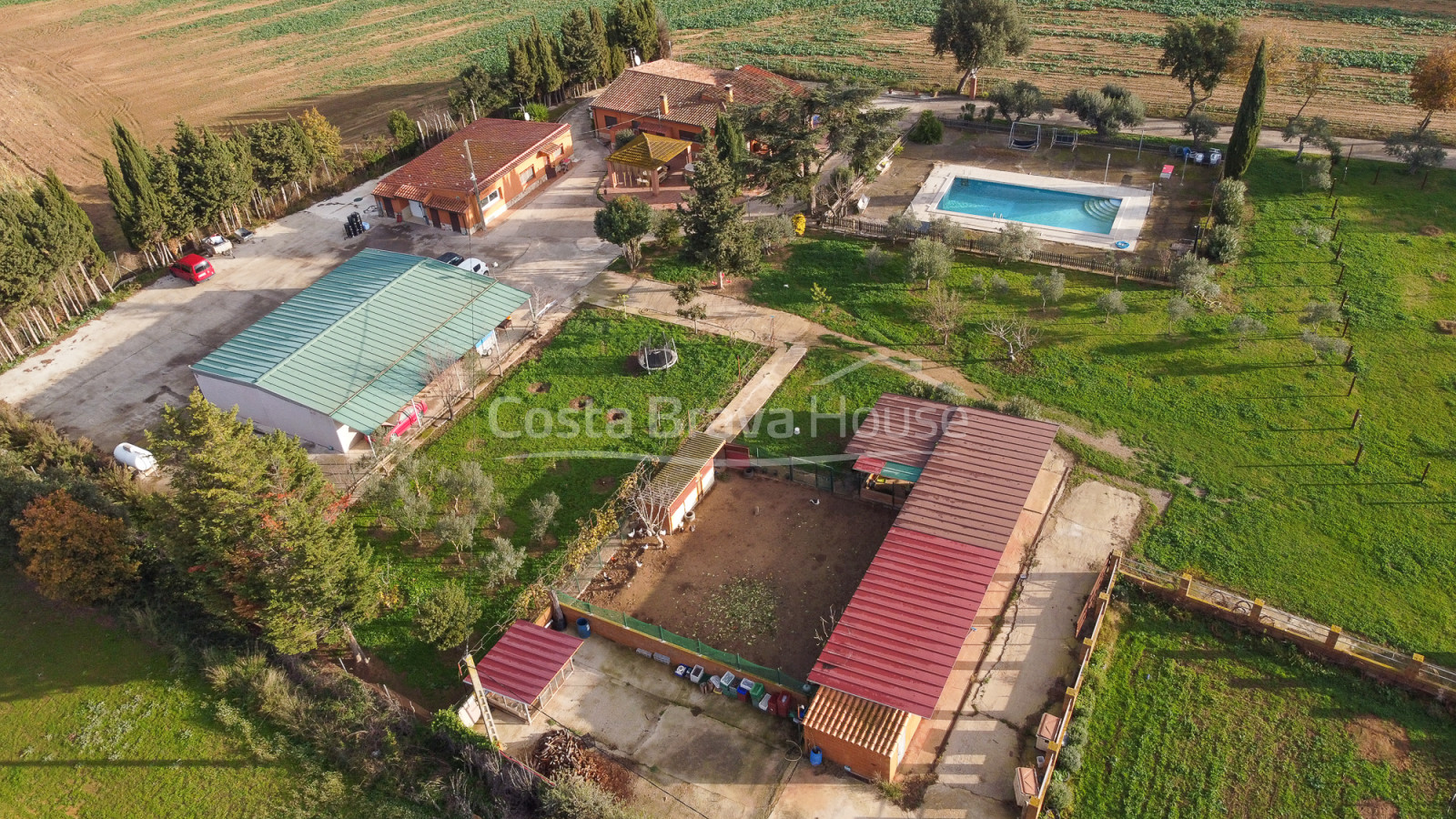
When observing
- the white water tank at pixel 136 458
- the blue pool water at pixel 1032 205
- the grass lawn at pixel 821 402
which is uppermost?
the blue pool water at pixel 1032 205

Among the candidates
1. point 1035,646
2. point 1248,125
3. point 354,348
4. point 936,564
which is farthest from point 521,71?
point 1035,646

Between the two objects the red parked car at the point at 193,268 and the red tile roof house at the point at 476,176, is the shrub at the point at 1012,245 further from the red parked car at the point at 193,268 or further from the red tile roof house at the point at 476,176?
the red parked car at the point at 193,268

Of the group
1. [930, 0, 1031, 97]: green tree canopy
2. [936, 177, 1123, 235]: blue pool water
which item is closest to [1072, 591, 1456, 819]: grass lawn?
[936, 177, 1123, 235]: blue pool water

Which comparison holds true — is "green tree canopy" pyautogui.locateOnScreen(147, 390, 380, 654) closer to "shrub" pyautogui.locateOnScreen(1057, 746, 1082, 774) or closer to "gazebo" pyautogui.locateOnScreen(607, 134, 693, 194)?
"shrub" pyautogui.locateOnScreen(1057, 746, 1082, 774)

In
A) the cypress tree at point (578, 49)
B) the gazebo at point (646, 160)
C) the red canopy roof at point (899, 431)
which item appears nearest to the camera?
the red canopy roof at point (899, 431)

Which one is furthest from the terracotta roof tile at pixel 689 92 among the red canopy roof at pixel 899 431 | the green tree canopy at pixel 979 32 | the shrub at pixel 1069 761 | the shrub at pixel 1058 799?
the shrub at pixel 1058 799

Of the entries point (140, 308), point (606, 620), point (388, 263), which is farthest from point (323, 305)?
point (606, 620)
